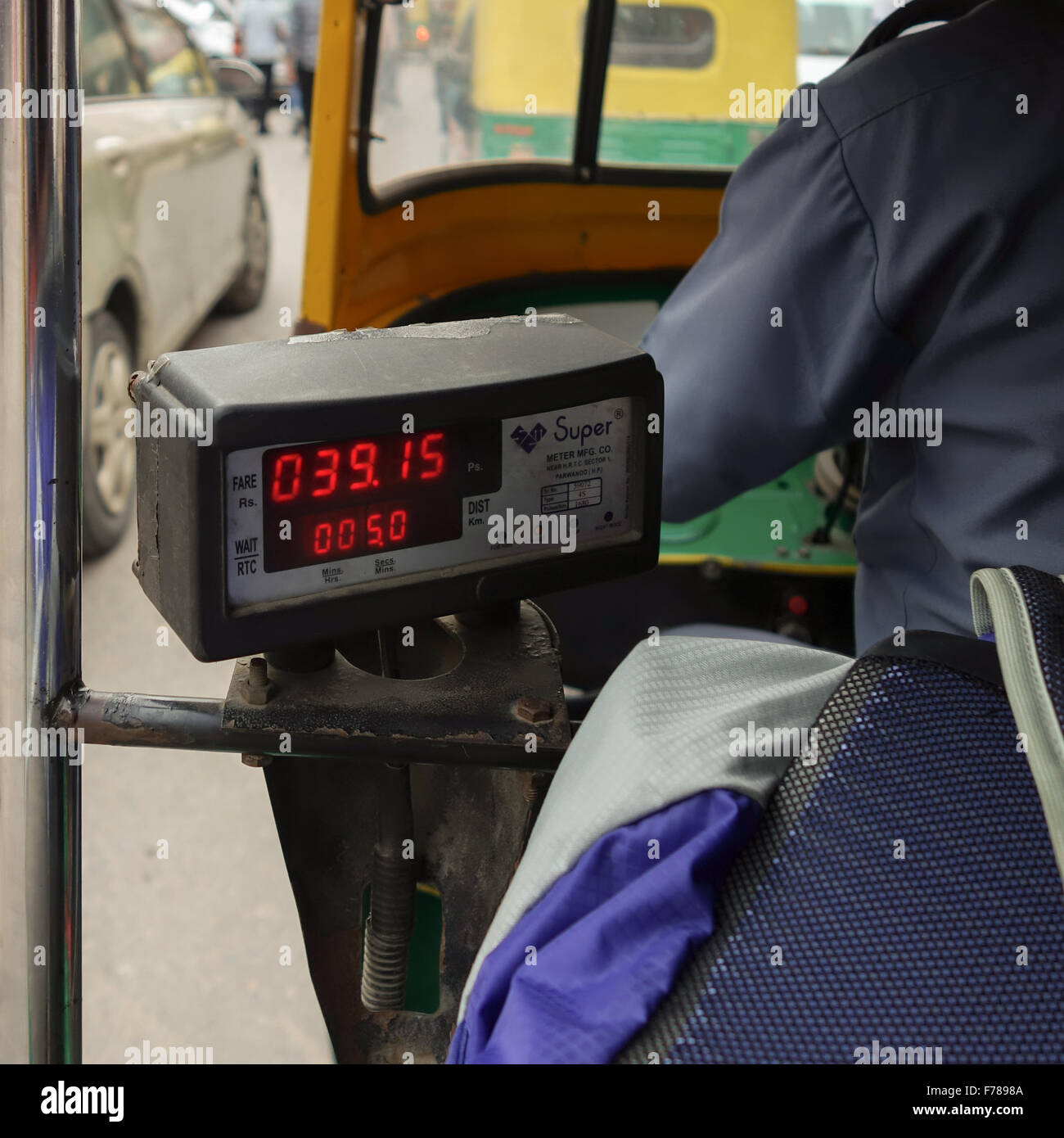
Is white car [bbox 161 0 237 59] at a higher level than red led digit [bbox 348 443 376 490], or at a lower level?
higher

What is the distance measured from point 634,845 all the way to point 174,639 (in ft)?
10.4

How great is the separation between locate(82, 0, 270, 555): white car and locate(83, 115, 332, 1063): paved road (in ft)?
2.06

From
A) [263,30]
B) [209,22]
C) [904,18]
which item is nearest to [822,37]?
[904,18]

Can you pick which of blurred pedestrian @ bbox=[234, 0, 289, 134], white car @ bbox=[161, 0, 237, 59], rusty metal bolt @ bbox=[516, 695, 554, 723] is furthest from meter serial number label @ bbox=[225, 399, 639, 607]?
blurred pedestrian @ bbox=[234, 0, 289, 134]

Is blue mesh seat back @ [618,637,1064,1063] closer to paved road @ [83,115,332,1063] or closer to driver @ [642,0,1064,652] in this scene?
driver @ [642,0,1064,652]

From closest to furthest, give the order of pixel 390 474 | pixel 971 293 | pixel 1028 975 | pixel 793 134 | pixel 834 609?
pixel 1028 975 → pixel 390 474 → pixel 971 293 → pixel 793 134 → pixel 834 609

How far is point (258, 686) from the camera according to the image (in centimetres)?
90

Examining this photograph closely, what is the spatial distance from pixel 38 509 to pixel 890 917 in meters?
0.61

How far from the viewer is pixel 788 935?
0.66 meters

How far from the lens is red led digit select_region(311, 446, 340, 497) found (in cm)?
78

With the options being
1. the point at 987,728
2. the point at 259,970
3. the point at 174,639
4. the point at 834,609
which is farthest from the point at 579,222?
the point at 987,728

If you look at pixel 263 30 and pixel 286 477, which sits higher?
pixel 263 30

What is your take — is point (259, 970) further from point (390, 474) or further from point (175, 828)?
point (390, 474)

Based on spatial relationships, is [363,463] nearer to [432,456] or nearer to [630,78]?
[432,456]
